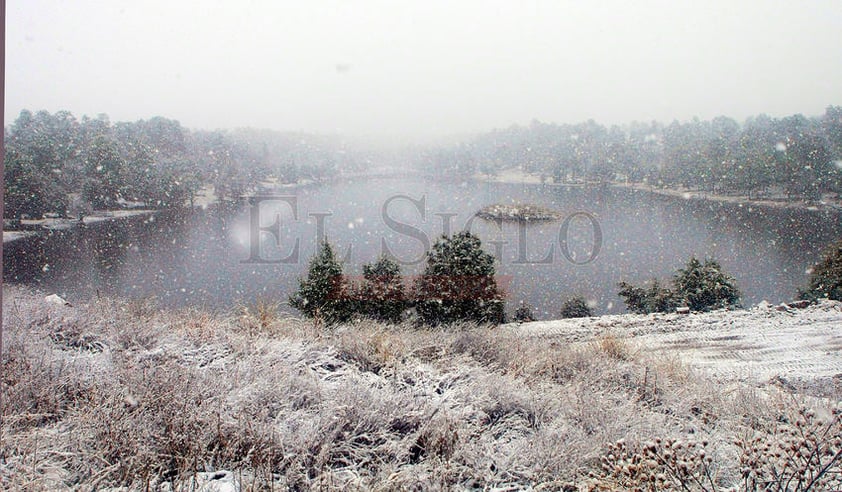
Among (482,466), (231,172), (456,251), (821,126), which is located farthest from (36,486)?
(821,126)

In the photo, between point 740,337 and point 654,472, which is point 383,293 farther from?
point 654,472

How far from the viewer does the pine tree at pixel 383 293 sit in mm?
13508

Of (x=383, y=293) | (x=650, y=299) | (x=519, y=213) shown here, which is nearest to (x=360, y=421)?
(x=383, y=293)

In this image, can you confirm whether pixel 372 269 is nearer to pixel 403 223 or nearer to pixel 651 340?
pixel 651 340

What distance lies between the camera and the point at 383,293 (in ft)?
44.6

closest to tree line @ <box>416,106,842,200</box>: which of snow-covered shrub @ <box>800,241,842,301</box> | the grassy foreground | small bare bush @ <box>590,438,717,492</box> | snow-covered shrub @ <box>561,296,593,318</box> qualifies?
snow-covered shrub @ <box>800,241,842,301</box>

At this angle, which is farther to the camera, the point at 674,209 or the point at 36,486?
the point at 674,209

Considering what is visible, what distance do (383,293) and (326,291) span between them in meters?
1.76

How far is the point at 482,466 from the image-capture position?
2.20 m

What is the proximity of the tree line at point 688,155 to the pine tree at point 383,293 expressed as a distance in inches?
1747

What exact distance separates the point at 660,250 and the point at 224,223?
110 ft

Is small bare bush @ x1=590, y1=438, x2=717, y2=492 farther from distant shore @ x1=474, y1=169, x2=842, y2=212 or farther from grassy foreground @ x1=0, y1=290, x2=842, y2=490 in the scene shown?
distant shore @ x1=474, y1=169, x2=842, y2=212

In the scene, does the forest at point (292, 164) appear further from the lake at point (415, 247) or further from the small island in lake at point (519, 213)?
the small island in lake at point (519, 213)

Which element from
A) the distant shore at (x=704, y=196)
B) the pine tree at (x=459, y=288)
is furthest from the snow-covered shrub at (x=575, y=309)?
the distant shore at (x=704, y=196)
